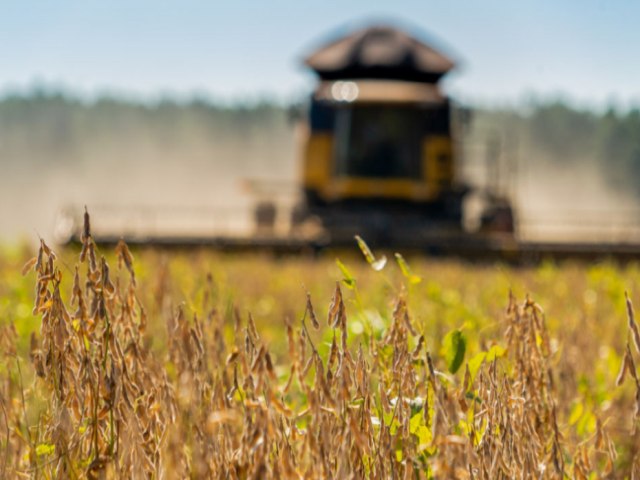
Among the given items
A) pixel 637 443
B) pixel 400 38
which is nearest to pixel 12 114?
pixel 400 38

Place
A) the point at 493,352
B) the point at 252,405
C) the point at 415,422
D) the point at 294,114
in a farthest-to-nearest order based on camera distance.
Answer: the point at 294,114 < the point at 493,352 < the point at 415,422 < the point at 252,405

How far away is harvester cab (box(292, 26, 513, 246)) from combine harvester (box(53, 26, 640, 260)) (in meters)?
0.01

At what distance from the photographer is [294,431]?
6.29ft

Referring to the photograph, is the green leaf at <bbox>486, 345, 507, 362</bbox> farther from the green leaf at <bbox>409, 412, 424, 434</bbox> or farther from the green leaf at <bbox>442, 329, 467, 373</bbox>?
the green leaf at <bbox>409, 412, 424, 434</bbox>

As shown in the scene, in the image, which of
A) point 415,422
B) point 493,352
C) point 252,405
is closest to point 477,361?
point 493,352

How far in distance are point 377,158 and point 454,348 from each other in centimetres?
1386

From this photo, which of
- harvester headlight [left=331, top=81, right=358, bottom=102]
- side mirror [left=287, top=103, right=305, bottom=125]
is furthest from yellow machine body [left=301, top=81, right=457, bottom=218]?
side mirror [left=287, top=103, right=305, bottom=125]

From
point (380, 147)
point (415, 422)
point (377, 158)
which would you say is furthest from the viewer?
point (380, 147)

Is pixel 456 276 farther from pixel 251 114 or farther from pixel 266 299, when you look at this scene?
pixel 251 114

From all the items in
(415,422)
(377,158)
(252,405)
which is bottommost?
(415,422)

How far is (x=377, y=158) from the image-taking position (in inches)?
641

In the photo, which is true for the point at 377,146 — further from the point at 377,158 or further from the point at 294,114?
the point at 294,114

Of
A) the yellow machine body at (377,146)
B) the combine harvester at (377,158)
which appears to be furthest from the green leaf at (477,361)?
the yellow machine body at (377,146)

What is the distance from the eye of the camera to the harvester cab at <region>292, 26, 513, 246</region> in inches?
627
